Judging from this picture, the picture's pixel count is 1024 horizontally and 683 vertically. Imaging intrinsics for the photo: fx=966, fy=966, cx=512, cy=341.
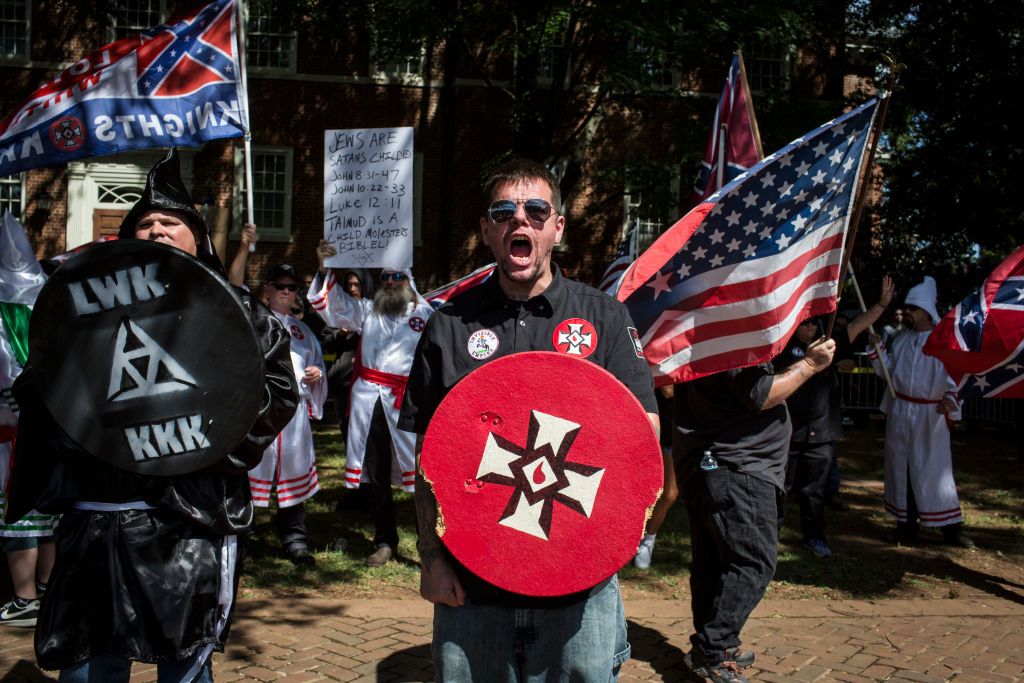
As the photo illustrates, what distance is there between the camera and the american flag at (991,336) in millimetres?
5703

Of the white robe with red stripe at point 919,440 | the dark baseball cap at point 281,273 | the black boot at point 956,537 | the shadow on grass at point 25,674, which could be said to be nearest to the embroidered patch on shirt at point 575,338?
the shadow on grass at point 25,674

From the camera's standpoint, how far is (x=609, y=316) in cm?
271

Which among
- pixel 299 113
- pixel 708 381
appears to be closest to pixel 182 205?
pixel 708 381

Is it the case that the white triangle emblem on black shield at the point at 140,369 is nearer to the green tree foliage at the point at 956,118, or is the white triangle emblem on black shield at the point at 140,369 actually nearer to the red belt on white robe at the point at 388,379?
the red belt on white robe at the point at 388,379

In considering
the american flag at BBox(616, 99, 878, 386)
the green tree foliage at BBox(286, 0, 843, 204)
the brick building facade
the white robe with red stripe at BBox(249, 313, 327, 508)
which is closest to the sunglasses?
the american flag at BBox(616, 99, 878, 386)

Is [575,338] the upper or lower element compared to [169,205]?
lower

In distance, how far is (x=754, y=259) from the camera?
185 inches

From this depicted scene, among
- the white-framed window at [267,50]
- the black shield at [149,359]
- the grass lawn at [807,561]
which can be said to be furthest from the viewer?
the white-framed window at [267,50]

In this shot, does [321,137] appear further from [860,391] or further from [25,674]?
[25,674]

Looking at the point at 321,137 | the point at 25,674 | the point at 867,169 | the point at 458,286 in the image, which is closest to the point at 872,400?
the point at 458,286

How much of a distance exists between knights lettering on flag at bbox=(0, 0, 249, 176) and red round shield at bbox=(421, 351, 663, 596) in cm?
381

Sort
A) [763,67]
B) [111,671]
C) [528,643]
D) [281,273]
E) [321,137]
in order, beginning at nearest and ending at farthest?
[528,643]
[111,671]
[281,273]
[321,137]
[763,67]

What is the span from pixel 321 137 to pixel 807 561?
18.0m

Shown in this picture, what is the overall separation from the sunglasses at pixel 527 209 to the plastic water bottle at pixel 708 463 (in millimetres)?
2330
